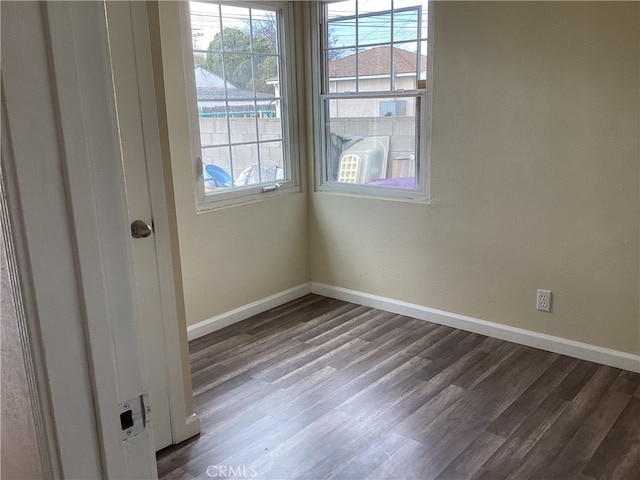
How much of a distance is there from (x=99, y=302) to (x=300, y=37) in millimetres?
3515

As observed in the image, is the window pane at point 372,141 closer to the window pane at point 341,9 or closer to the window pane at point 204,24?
the window pane at point 341,9

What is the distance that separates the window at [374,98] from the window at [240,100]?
0.28 m

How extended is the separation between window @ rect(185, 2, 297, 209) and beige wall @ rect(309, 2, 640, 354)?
3.12 ft

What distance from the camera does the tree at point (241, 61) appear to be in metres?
3.36

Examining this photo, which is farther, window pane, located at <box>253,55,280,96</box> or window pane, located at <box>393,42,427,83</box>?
window pane, located at <box>253,55,280,96</box>

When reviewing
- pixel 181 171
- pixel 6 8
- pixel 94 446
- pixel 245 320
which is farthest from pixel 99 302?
pixel 245 320

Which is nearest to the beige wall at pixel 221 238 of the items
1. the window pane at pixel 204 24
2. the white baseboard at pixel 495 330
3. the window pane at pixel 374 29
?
the window pane at pixel 204 24

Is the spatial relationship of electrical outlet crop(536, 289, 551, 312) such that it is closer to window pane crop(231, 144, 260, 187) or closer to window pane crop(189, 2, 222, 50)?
window pane crop(231, 144, 260, 187)

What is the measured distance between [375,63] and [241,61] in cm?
87

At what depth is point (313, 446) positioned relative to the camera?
7.73ft

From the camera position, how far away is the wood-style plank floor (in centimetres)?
223

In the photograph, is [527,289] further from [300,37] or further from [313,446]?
[300,37]

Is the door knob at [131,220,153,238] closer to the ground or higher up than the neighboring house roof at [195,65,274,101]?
closer to the ground

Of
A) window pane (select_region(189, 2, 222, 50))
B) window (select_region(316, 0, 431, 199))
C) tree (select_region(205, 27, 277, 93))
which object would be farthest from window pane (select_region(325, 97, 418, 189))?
window pane (select_region(189, 2, 222, 50))
